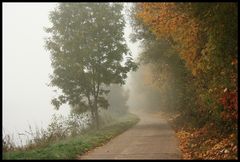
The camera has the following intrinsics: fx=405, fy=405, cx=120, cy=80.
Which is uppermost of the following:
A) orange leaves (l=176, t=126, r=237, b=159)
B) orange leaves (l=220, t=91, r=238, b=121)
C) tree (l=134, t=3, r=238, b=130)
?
tree (l=134, t=3, r=238, b=130)

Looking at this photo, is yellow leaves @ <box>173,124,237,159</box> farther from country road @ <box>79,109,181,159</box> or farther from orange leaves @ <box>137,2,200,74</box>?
orange leaves @ <box>137,2,200,74</box>

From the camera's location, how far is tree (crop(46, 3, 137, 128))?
29391 mm

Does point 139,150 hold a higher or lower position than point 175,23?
lower

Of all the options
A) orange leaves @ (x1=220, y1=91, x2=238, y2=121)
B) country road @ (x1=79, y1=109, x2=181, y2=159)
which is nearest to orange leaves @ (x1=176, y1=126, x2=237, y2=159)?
country road @ (x1=79, y1=109, x2=181, y2=159)

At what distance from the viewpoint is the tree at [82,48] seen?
29.4 metres

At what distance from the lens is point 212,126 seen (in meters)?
19.3

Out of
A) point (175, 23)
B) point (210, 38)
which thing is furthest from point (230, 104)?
point (175, 23)

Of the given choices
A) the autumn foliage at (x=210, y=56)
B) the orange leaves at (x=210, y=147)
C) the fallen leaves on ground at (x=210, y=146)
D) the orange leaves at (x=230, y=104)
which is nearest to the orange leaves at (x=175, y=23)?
the autumn foliage at (x=210, y=56)

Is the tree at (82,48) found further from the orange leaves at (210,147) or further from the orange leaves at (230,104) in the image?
the orange leaves at (230,104)

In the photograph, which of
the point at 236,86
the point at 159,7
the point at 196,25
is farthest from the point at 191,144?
the point at 159,7

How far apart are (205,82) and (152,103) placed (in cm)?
4962

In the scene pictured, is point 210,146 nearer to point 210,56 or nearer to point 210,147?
point 210,147

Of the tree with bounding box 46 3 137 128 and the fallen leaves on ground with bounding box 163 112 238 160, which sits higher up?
the tree with bounding box 46 3 137 128

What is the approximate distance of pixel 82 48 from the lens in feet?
97.1
